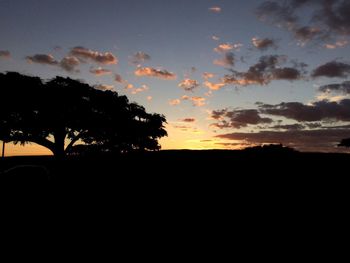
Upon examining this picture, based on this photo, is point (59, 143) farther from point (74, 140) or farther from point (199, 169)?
point (199, 169)

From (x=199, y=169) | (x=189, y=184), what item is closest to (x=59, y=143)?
(x=199, y=169)

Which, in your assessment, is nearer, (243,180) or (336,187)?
(336,187)

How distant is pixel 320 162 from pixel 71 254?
553 inches

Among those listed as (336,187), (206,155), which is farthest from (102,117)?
(336,187)

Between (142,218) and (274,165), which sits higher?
(274,165)

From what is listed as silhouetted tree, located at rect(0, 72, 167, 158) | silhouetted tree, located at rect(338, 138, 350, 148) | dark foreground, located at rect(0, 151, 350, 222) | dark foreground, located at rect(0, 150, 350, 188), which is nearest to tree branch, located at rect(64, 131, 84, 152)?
silhouetted tree, located at rect(0, 72, 167, 158)

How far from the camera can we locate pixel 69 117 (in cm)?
3744

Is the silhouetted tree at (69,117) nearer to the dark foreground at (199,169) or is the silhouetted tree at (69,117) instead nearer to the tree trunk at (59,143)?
the tree trunk at (59,143)

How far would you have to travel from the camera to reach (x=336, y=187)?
556 inches

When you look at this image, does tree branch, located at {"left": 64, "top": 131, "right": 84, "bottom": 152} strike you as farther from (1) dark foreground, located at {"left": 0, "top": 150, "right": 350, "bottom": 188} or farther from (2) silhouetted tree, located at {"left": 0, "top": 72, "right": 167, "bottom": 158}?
(1) dark foreground, located at {"left": 0, "top": 150, "right": 350, "bottom": 188}

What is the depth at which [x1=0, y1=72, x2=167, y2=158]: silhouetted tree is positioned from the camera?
35.7 meters

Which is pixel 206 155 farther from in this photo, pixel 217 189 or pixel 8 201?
pixel 8 201

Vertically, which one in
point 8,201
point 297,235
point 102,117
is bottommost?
point 297,235

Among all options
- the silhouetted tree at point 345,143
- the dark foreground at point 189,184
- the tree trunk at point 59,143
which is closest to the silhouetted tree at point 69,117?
the tree trunk at point 59,143
